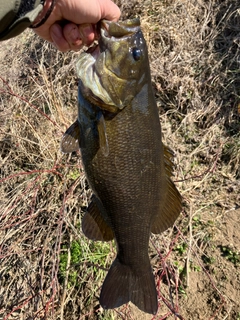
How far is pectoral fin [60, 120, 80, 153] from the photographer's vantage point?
1.81 m

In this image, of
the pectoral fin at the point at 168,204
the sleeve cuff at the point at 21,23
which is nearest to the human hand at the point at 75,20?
the sleeve cuff at the point at 21,23

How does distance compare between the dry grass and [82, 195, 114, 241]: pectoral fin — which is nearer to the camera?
[82, 195, 114, 241]: pectoral fin

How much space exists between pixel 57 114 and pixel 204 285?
7.17 ft

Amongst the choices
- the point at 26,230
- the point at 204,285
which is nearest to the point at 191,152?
the point at 204,285

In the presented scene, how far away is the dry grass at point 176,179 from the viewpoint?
2988mm

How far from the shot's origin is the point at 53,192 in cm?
343

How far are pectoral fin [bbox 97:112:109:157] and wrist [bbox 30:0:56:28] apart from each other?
2.22 ft

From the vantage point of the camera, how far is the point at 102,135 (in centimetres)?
170

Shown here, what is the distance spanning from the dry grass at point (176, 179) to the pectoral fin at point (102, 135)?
3.44 ft

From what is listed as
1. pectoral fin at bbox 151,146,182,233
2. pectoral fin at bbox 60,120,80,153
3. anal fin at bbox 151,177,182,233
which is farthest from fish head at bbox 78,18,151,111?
anal fin at bbox 151,177,182,233

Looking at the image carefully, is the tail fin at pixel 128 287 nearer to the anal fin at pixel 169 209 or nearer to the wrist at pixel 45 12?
the anal fin at pixel 169 209

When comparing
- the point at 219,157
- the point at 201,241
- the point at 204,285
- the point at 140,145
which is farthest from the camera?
the point at 219,157

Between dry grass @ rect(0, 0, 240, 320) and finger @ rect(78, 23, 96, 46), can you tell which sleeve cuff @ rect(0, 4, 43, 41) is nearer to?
finger @ rect(78, 23, 96, 46)

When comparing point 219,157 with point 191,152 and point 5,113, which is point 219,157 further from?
point 5,113
